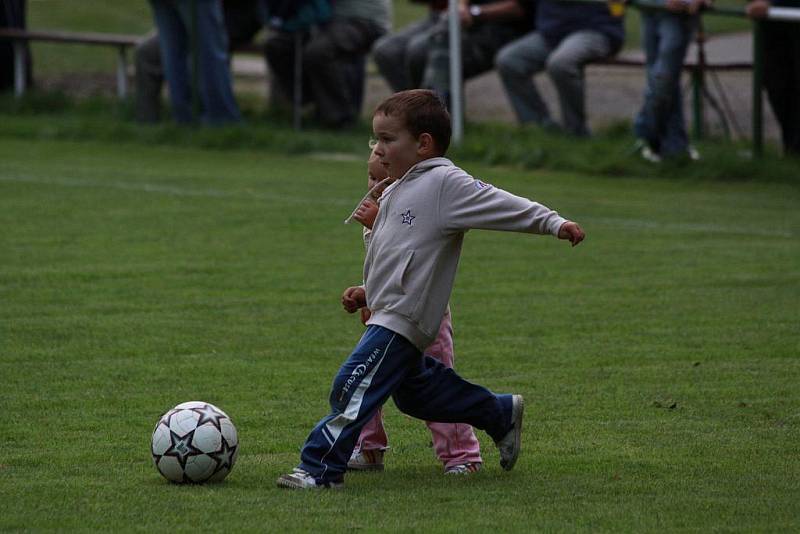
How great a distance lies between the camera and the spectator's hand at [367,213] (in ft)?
17.1

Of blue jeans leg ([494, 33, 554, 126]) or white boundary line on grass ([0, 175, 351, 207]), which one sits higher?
blue jeans leg ([494, 33, 554, 126])

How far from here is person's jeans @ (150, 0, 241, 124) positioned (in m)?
15.3

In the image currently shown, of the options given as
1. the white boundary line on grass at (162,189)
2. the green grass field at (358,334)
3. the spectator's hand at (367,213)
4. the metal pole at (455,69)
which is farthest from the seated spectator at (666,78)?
the spectator's hand at (367,213)

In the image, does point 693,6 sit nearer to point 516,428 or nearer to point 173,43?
point 173,43

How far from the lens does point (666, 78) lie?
1321 centimetres

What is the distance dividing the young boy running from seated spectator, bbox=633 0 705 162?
840cm

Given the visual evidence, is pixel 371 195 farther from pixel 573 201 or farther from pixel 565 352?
pixel 573 201

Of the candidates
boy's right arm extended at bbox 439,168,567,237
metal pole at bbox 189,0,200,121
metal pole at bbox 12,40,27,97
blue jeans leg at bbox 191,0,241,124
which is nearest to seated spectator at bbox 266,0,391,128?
blue jeans leg at bbox 191,0,241,124

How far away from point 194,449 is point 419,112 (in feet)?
4.36

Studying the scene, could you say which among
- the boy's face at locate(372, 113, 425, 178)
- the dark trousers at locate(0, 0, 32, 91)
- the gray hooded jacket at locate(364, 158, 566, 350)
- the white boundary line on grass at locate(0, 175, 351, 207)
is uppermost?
the boy's face at locate(372, 113, 425, 178)

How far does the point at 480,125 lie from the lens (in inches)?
623

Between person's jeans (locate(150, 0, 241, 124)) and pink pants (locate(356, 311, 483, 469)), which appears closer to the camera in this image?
pink pants (locate(356, 311, 483, 469))

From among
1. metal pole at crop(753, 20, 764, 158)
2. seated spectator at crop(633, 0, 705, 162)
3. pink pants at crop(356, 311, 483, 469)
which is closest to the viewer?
pink pants at crop(356, 311, 483, 469)

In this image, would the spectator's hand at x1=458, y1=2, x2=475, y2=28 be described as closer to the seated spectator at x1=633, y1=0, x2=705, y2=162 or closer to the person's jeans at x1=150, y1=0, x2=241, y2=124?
the seated spectator at x1=633, y1=0, x2=705, y2=162
